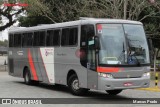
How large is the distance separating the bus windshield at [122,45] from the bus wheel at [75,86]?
2.06 m

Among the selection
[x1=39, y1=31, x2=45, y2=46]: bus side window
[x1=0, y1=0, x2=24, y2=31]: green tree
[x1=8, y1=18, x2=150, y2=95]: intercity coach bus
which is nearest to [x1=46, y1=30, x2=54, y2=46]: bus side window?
[x1=8, y1=18, x2=150, y2=95]: intercity coach bus

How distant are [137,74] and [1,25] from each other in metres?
34.7

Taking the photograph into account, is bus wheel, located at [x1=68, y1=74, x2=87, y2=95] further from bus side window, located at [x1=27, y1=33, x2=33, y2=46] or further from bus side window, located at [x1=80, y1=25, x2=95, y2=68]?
bus side window, located at [x1=27, y1=33, x2=33, y2=46]

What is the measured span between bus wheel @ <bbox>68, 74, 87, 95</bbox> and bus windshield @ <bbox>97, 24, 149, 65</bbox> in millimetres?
2058

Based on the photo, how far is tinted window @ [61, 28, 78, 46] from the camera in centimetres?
1673

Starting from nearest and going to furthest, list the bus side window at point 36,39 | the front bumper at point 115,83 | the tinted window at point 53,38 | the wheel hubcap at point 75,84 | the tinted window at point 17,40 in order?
1. the front bumper at point 115,83
2. the wheel hubcap at point 75,84
3. the tinted window at point 53,38
4. the bus side window at point 36,39
5. the tinted window at point 17,40

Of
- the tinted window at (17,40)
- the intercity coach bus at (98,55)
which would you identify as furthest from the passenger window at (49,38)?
the tinted window at (17,40)

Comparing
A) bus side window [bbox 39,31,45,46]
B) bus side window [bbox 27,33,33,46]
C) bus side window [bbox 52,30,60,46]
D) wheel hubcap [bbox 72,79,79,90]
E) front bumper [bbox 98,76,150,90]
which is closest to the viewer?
front bumper [bbox 98,76,150,90]

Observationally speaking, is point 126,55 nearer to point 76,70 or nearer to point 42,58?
point 76,70

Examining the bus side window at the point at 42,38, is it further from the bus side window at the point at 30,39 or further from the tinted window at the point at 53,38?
the bus side window at the point at 30,39

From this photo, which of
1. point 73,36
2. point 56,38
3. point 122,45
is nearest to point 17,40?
point 56,38

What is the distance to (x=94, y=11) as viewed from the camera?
29.0 meters

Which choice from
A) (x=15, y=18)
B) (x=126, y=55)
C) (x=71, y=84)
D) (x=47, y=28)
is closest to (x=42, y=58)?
(x=47, y=28)

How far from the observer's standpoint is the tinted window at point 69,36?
658 inches
